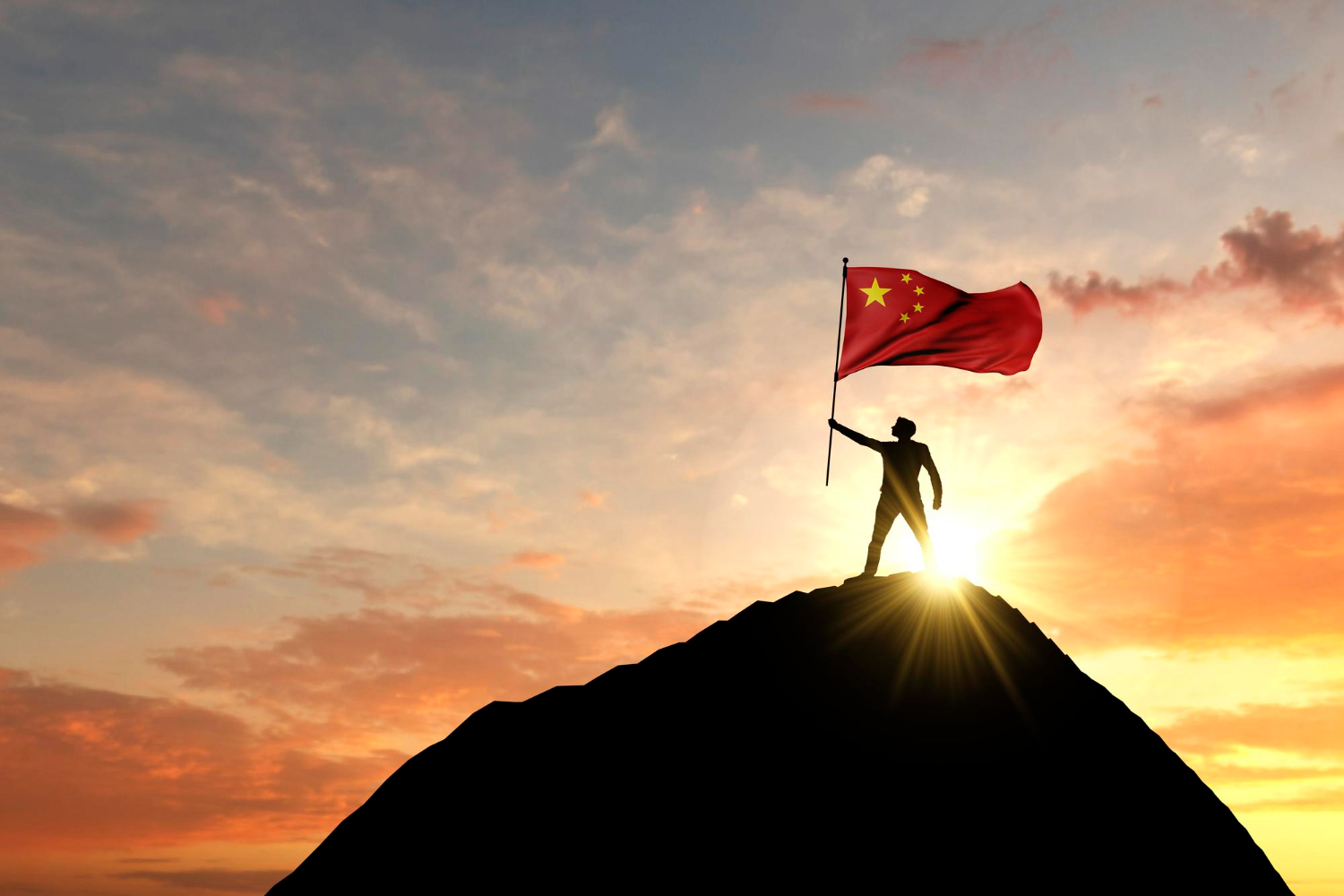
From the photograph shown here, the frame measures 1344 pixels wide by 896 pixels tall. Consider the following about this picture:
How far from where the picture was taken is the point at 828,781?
1405cm

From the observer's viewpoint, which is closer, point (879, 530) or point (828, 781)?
point (828, 781)

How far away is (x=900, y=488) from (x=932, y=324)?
9.21ft

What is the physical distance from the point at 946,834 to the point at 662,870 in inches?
133

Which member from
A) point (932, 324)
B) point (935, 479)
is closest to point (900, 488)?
point (935, 479)

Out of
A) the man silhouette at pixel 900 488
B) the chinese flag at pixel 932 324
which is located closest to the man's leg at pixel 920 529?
→ the man silhouette at pixel 900 488

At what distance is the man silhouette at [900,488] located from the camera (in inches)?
672

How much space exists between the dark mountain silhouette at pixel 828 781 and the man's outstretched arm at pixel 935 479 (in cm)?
127

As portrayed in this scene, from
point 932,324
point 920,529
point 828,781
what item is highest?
point 932,324

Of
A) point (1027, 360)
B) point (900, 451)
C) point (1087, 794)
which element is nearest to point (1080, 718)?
point (1087, 794)

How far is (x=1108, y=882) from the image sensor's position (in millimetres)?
13688

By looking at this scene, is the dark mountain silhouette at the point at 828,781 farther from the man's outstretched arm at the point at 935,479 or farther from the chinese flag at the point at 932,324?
the chinese flag at the point at 932,324

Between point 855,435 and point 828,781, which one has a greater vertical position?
point 855,435

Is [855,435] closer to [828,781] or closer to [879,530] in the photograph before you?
[879,530]

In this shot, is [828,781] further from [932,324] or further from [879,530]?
[932,324]
